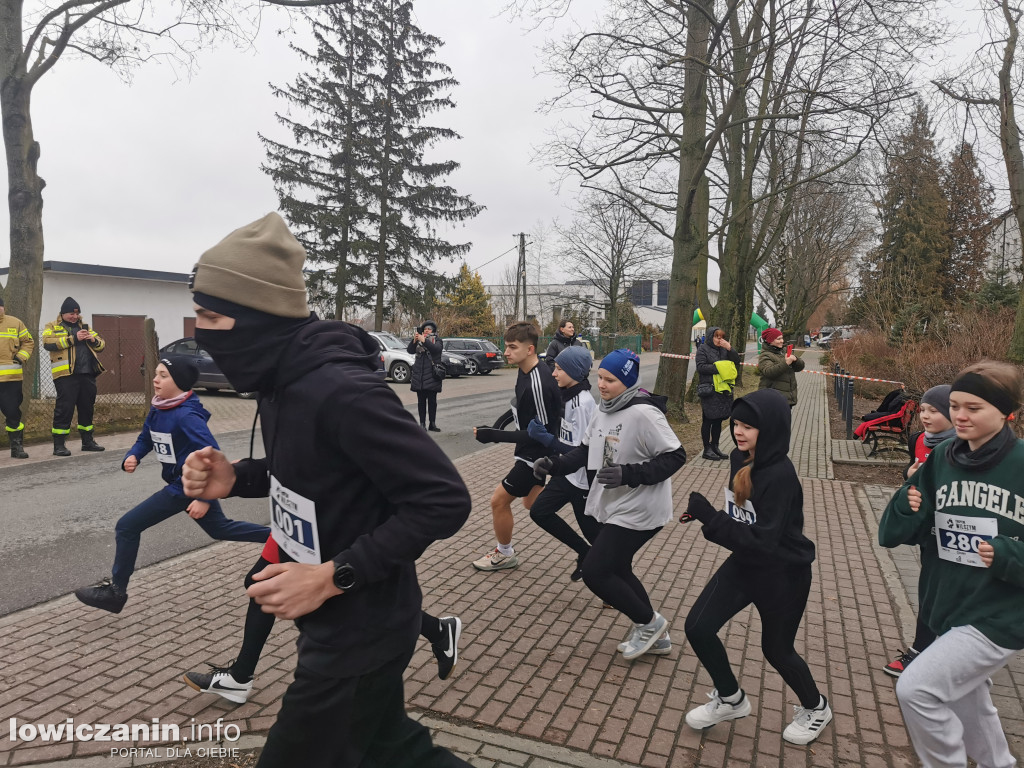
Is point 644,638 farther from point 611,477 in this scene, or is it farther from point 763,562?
point 763,562

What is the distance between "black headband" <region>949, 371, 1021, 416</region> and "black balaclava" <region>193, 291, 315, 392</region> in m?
2.45

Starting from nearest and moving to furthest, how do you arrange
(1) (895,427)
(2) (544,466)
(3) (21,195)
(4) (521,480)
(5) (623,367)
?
(5) (623,367)
(2) (544,466)
(4) (521,480)
(1) (895,427)
(3) (21,195)

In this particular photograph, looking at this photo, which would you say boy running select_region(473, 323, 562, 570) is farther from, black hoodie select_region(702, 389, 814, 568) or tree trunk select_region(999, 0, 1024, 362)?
tree trunk select_region(999, 0, 1024, 362)

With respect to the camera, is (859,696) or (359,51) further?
(359,51)

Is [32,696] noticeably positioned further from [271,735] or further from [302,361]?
[302,361]

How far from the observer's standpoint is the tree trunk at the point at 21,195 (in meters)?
11.9

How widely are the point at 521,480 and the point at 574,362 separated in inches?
39.0

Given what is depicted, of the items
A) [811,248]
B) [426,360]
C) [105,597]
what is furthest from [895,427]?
[811,248]

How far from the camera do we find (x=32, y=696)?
343cm

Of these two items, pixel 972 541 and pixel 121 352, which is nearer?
pixel 972 541

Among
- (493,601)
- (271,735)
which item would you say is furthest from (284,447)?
(493,601)

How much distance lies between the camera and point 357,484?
1.89 m

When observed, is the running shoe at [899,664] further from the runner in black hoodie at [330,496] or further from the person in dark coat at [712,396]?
the person in dark coat at [712,396]

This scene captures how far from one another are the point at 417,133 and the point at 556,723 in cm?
3376
